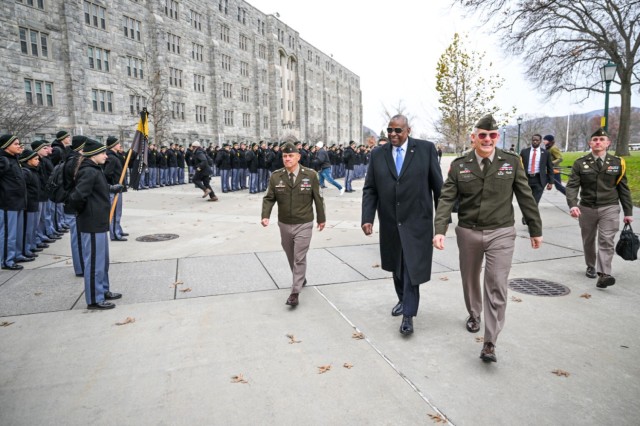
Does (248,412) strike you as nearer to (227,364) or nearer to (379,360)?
(227,364)

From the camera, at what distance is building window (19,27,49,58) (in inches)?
1034

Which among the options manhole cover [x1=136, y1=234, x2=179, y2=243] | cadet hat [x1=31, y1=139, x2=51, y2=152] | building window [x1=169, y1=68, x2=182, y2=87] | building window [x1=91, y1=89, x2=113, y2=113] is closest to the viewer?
cadet hat [x1=31, y1=139, x2=51, y2=152]

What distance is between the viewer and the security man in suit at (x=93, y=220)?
195 inches

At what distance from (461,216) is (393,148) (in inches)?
38.8

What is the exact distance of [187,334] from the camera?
4.29 meters

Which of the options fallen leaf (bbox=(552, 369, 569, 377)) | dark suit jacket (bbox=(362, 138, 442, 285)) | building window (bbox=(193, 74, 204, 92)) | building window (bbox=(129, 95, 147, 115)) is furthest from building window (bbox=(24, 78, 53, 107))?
fallen leaf (bbox=(552, 369, 569, 377))

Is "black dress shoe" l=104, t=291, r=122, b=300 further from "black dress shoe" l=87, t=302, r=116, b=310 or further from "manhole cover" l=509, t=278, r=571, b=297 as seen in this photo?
"manhole cover" l=509, t=278, r=571, b=297

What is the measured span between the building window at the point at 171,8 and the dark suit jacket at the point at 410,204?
133 feet

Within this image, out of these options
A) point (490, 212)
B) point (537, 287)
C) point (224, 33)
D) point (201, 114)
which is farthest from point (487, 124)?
point (224, 33)

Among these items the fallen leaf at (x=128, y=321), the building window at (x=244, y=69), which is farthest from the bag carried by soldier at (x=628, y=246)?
the building window at (x=244, y=69)

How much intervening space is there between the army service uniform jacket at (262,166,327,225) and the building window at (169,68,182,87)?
37501 mm

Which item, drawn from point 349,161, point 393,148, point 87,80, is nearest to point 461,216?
point 393,148

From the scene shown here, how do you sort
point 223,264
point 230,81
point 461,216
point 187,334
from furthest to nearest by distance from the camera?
point 230,81
point 223,264
point 187,334
point 461,216

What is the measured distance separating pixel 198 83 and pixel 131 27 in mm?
9249
